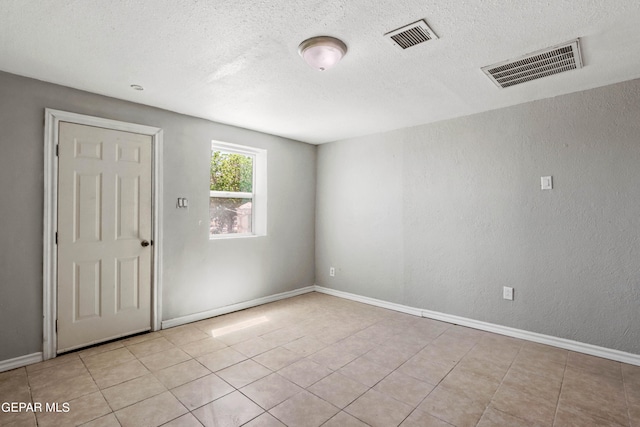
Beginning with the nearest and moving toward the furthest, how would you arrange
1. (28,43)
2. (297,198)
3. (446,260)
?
(28,43) < (446,260) < (297,198)

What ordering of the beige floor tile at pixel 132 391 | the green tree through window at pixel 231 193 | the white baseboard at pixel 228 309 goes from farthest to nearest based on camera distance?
the green tree through window at pixel 231 193
the white baseboard at pixel 228 309
the beige floor tile at pixel 132 391

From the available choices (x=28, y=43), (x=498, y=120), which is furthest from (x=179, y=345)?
(x=498, y=120)

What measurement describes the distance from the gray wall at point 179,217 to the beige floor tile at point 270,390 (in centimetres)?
164

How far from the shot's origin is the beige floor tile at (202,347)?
2.80 meters

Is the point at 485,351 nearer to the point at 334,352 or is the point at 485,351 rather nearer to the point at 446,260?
the point at 446,260

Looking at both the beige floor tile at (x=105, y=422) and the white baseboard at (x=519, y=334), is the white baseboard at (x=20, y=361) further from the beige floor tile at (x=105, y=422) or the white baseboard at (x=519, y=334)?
the white baseboard at (x=519, y=334)

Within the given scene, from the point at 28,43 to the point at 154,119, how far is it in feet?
4.09

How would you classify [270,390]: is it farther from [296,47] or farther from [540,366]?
[296,47]

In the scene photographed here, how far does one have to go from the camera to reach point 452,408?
2010mm

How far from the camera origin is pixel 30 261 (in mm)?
2590

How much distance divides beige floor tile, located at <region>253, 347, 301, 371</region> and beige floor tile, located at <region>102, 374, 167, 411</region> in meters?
0.75

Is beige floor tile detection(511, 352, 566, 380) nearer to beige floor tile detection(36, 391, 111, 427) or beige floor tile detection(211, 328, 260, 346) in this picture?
beige floor tile detection(211, 328, 260, 346)

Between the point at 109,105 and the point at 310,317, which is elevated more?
the point at 109,105

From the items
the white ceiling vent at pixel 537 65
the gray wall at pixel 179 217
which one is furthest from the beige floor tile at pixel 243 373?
the white ceiling vent at pixel 537 65
